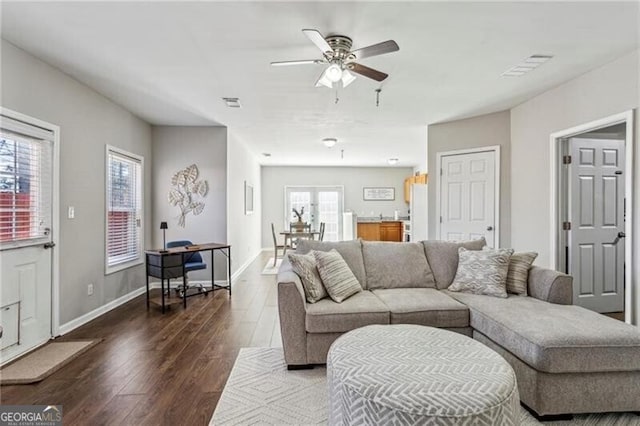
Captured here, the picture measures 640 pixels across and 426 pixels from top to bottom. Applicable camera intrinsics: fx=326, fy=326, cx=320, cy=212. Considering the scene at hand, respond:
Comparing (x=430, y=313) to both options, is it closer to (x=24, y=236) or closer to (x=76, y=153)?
(x=24, y=236)

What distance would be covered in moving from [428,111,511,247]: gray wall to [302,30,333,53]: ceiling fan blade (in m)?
3.26

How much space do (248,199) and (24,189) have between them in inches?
179

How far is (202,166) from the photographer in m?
5.14

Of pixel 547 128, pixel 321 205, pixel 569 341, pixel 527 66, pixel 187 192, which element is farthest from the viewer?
pixel 321 205

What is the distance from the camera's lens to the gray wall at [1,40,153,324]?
2734 millimetres

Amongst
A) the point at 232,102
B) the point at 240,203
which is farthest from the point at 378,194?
the point at 232,102

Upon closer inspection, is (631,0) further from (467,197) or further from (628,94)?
(467,197)

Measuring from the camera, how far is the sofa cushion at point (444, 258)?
3078 mm

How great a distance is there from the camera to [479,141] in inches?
187

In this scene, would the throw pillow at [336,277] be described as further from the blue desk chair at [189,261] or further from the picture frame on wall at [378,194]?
the picture frame on wall at [378,194]

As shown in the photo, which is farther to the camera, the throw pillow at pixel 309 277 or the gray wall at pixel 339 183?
the gray wall at pixel 339 183

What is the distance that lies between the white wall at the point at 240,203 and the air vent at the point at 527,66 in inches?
156

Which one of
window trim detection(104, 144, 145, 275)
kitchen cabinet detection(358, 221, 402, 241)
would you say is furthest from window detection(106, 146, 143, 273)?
kitchen cabinet detection(358, 221, 402, 241)

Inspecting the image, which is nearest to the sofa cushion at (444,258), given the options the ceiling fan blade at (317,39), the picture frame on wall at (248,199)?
the ceiling fan blade at (317,39)
